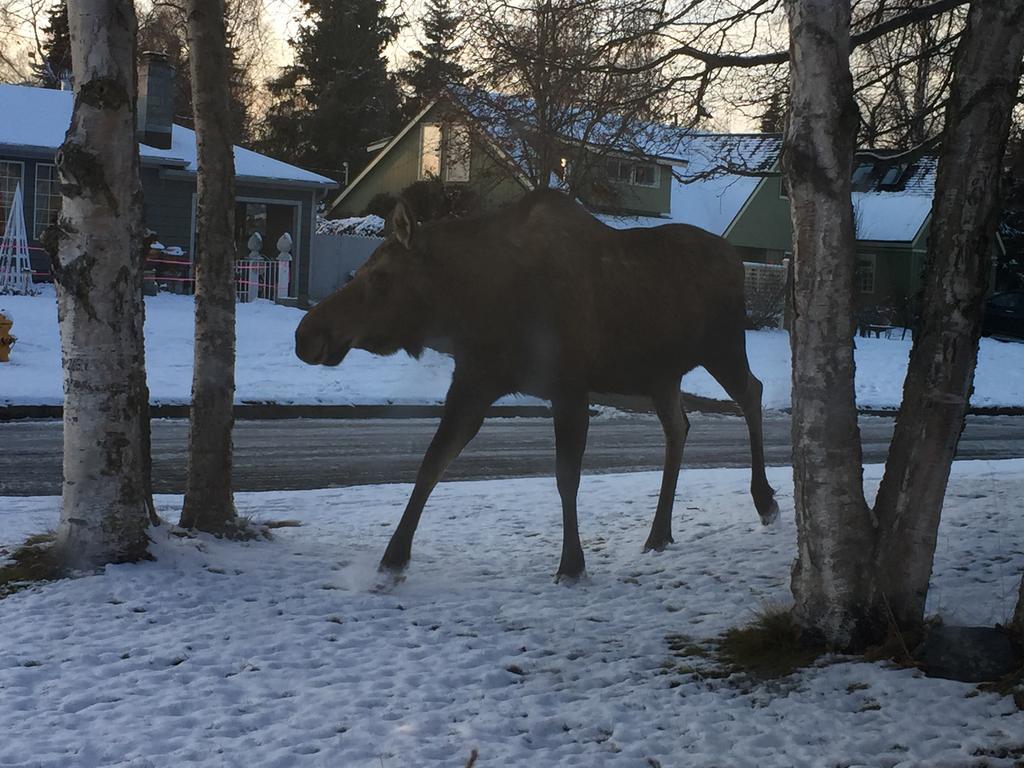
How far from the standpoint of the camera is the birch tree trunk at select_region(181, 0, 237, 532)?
6480mm

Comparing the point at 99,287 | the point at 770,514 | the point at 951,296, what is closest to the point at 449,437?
the point at 99,287

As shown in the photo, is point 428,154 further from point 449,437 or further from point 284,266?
point 449,437

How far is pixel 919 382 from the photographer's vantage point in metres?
4.56

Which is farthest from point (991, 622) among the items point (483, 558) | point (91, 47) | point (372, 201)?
point (372, 201)

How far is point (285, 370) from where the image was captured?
19797 mm

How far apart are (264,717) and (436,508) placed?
459cm

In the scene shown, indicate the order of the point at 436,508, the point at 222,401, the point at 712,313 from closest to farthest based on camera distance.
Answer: the point at 222,401, the point at 712,313, the point at 436,508

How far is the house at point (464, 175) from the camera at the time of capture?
24250mm

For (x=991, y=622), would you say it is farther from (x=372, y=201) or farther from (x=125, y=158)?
(x=372, y=201)

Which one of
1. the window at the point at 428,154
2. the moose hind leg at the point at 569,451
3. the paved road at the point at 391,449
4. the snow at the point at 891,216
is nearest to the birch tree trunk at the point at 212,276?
the moose hind leg at the point at 569,451

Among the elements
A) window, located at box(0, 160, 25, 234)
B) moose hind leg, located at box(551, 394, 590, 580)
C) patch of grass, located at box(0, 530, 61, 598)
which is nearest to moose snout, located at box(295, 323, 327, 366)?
moose hind leg, located at box(551, 394, 590, 580)

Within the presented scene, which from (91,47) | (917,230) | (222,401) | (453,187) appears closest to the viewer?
(91,47)

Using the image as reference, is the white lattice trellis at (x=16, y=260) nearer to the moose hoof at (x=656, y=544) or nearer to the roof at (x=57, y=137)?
the roof at (x=57, y=137)

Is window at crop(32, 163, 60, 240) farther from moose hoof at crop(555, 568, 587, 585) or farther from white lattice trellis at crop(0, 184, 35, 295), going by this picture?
moose hoof at crop(555, 568, 587, 585)
